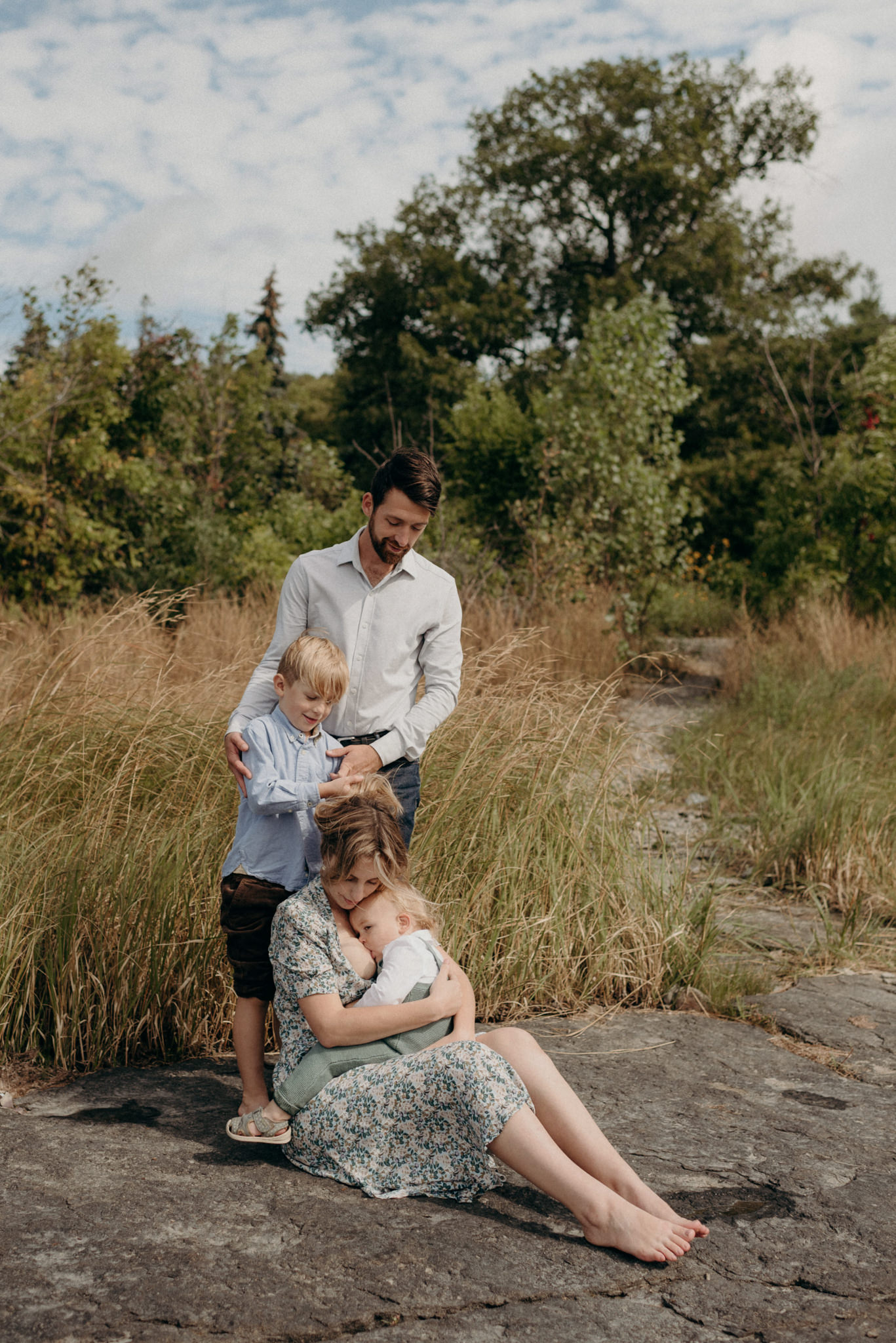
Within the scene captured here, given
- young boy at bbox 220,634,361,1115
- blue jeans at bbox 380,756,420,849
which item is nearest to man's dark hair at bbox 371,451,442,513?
young boy at bbox 220,634,361,1115

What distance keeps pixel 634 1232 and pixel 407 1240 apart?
0.46 metres

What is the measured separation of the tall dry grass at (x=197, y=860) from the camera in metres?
3.41

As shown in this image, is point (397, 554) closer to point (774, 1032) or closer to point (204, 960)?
point (204, 960)

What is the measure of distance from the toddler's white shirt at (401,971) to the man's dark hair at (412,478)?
1.09 m

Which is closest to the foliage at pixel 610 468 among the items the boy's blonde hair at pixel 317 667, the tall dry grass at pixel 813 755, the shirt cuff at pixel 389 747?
the tall dry grass at pixel 813 755

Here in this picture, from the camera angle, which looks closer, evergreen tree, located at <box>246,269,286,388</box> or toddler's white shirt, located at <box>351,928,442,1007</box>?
toddler's white shirt, located at <box>351,928,442,1007</box>

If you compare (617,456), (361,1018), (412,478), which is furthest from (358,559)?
(617,456)

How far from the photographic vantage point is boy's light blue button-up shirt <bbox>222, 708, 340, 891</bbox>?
8.98 ft

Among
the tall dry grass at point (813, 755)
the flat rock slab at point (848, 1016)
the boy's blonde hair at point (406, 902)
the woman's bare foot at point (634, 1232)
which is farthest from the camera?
the tall dry grass at point (813, 755)

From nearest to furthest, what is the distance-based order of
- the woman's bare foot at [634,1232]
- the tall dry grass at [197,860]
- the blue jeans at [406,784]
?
the woman's bare foot at [634,1232]
the blue jeans at [406,784]
the tall dry grass at [197,860]

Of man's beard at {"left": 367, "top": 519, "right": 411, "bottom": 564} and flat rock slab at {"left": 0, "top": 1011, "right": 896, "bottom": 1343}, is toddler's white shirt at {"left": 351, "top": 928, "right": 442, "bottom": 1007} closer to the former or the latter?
flat rock slab at {"left": 0, "top": 1011, "right": 896, "bottom": 1343}

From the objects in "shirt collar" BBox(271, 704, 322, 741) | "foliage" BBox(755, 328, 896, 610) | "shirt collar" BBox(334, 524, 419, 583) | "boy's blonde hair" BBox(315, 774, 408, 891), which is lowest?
"boy's blonde hair" BBox(315, 774, 408, 891)

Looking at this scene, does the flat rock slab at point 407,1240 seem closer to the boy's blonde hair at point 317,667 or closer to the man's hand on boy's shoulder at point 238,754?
the man's hand on boy's shoulder at point 238,754

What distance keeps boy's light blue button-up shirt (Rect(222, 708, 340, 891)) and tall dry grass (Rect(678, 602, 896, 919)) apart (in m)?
3.24
